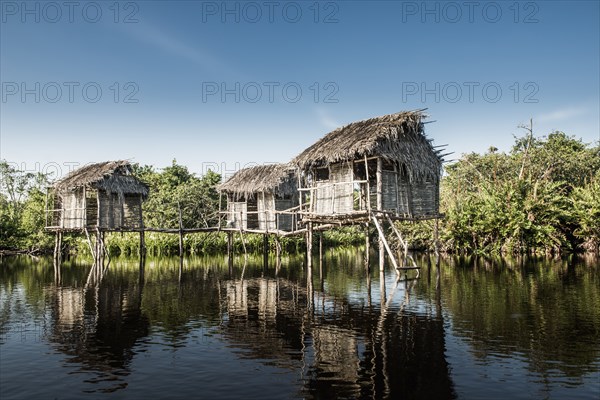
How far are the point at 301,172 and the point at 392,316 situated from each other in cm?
789

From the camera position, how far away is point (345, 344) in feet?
30.7

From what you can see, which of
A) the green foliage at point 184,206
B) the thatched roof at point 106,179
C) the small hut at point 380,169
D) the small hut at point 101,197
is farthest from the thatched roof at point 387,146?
the green foliage at point 184,206

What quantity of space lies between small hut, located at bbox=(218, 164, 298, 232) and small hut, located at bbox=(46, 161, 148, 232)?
501cm

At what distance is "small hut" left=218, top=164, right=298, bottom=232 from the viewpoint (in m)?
25.7

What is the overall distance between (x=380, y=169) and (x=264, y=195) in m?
12.3

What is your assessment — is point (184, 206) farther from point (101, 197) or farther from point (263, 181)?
point (263, 181)

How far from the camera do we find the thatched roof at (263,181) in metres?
25.6

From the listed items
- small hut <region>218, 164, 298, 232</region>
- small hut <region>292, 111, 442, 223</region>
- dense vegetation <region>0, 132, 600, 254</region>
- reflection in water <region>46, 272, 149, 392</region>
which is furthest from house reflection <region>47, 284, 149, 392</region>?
dense vegetation <region>0, 132, 600, 254</region>

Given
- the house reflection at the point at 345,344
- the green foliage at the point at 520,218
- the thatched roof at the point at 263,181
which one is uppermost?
the thatched roof at the point at 263,181

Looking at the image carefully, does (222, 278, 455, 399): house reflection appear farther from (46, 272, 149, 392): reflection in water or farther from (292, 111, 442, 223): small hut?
(292, 111, 442, 223): small hut

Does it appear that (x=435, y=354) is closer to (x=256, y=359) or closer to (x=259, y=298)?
(x=256, y=359)

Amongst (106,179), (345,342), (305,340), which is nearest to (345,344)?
(345,342)

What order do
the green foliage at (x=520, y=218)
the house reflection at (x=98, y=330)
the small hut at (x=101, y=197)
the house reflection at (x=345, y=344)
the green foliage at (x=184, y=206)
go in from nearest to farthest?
A: the house reflection at (x=345, y=344), the house reflection at (x=98, y=330), the small hut at (x=101, y=197), the green foliage at (x=520, y=218), the green foliage at (x=184, y=206)

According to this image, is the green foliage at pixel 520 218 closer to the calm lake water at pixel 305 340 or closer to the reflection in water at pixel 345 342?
the calm lake water at pixel 305 340
